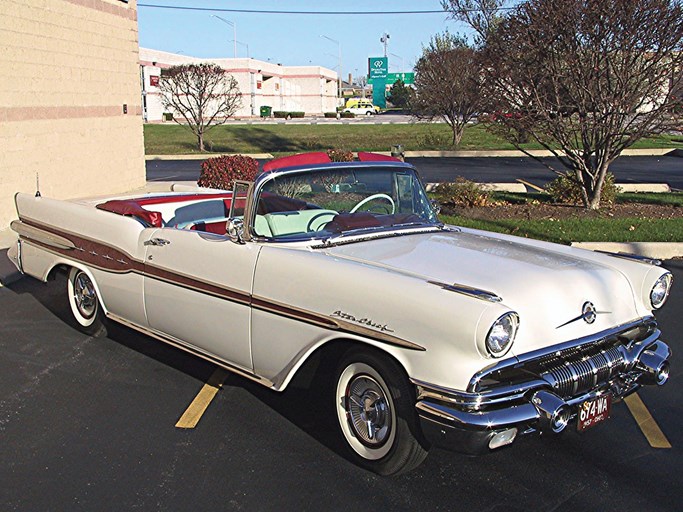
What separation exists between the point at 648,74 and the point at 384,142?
22940mm

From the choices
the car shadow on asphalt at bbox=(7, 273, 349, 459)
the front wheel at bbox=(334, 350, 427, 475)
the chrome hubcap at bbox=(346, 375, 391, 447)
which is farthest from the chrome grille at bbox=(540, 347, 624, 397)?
the car shadow on asphalt at bbox=(7, 273, 349, 459)

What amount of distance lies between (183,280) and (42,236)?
2.25 meters

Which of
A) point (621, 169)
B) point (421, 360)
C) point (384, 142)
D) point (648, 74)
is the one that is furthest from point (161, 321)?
point (384, 142)

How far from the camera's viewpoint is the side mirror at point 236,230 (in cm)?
459

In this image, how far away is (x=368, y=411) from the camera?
3922mm

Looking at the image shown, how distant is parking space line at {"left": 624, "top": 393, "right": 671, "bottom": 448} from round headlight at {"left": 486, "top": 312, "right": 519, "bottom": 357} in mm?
1439

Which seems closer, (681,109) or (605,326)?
(605,326)

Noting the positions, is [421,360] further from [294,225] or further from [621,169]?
[621,169]

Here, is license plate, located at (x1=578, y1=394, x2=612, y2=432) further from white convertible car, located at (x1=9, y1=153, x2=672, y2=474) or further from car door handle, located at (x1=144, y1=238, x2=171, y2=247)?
car door handle, located at (x1=144, y1=238, x2=171, y2=247)

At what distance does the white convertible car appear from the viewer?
3475 millimetres

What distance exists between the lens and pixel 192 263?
191 inches

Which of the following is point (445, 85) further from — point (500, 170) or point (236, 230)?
point (236, 230)

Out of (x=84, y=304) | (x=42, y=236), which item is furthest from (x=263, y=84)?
(x=84, y=304)

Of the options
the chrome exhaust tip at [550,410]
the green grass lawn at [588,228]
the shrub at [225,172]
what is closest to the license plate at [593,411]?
the chrome exhaust tip at [550,410]
